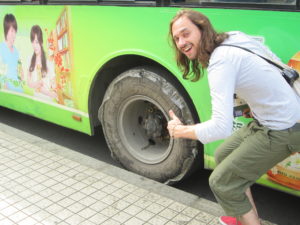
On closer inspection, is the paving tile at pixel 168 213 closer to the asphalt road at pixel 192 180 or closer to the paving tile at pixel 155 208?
the paving tile at pixel 155 208

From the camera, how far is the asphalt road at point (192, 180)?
Result: 3.16 m

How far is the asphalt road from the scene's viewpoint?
3.16 m

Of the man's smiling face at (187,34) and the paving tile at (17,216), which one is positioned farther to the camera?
the paving tile at (17,216)

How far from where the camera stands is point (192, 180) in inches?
147

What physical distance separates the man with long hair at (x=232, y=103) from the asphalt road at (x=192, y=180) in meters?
0.94

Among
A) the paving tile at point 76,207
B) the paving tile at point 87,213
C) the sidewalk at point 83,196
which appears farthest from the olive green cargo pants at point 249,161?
the paving tile at point 76,207

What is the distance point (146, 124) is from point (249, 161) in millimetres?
1563

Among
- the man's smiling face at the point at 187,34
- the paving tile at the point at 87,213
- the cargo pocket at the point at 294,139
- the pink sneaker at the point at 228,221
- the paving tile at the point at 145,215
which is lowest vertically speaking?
the paving tile at the point at 87,213

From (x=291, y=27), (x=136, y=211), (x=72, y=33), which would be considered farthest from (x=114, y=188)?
(x=291, y=27)

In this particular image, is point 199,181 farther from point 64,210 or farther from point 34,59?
point 34,59

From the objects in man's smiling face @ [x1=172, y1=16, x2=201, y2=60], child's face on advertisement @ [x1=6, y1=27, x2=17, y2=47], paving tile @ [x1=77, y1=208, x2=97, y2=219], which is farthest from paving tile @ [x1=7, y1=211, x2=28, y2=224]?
child's face on advertisement @ [x1=6, y1=27, x2=17, y2=47]

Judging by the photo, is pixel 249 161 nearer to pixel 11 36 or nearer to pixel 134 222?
pixel 134 222

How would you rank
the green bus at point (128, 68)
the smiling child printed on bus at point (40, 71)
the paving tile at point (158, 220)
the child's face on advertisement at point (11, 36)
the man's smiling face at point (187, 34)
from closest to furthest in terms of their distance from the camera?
the man's smiling face at point (187, 34) < the green bus at point (128, 68) < the paving tile at point (158, 220) < the smiling child printed on bus at point (40, 71) < the child's face on advertisement at point (11, 36)

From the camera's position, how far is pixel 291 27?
237 cm
